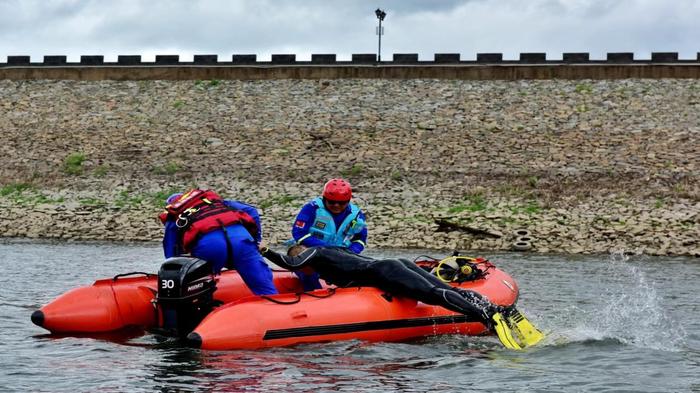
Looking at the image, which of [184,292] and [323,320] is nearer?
[184,292]

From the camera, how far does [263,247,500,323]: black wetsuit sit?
9.87 m

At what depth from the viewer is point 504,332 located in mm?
9688

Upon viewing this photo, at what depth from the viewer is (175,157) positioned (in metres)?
28.1

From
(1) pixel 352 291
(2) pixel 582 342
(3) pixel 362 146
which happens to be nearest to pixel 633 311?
(2) pixel 582 342

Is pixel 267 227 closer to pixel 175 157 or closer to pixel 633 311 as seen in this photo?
pixel 175 157

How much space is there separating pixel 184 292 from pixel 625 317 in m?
5.21

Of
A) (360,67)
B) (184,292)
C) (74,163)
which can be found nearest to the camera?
(184,292)

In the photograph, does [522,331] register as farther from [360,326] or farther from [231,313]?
[231,313]

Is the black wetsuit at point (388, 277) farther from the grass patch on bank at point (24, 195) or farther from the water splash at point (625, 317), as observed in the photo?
the grass patch on bank at point (24, 195)

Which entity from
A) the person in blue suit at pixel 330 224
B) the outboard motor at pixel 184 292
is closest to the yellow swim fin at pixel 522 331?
the person in blue suit at pixel 330 224

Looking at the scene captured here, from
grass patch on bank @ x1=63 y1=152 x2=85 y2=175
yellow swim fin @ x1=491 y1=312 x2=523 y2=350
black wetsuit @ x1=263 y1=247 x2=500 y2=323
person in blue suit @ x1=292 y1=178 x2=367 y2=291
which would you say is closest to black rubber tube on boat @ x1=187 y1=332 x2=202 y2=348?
black wetsuit @ x1=263 y1=247 x2=500 y2=323

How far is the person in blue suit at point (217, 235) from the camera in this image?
9703mm

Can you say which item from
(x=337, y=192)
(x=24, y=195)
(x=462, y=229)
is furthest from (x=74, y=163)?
(x=337, y=192)

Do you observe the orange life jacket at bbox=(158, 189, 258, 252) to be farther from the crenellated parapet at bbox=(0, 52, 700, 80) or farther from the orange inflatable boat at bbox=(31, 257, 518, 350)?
the crenellated parapet at bbox=(0, 52, 700, 80)
